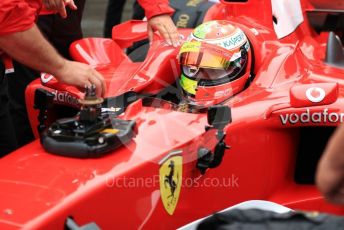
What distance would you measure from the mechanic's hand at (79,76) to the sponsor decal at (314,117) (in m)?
0.73

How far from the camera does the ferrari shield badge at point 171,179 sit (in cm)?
244

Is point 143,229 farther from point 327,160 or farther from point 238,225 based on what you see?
point 327,160

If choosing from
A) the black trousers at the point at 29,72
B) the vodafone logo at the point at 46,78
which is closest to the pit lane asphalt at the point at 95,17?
the black trousers at the point at 29,72

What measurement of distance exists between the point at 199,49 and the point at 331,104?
0.60 metres

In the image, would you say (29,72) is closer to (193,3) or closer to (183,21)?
(183,21)

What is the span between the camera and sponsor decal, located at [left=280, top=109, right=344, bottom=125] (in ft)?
9.07

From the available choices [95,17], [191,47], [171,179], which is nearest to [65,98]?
[191,47]

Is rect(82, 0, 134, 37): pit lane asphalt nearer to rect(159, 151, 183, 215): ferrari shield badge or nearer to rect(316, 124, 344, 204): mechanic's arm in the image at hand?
rect(159, 151, 183, 215): ferrari shield badge

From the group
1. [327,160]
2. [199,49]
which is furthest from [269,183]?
[327,160]

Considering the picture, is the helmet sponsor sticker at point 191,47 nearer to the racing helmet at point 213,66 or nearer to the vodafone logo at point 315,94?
the racing helmet at point 213,66

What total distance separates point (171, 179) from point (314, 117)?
0.68m

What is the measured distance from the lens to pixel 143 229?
240 centimetres

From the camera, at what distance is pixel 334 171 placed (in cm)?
133

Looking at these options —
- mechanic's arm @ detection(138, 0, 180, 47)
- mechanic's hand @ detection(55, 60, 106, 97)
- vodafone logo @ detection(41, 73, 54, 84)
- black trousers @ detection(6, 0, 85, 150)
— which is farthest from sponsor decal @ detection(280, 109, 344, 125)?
black trousers @ detection(6, 0, 85, 150)
